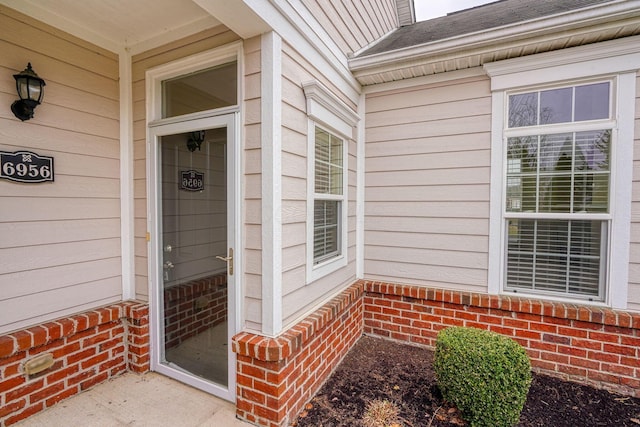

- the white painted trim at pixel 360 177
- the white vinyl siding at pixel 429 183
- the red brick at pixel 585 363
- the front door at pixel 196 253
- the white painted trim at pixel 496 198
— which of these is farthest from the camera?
the white painted trim at pixel 360 177

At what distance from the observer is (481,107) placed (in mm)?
2904

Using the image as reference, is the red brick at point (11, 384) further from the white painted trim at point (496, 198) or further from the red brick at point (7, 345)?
the white painted trim at point (496, 198)

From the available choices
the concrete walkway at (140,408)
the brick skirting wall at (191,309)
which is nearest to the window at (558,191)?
the brick skirting wall at (191,309)

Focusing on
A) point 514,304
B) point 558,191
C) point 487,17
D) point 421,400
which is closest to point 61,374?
point 421,400

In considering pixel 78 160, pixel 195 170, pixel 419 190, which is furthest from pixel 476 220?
pixel 78 160

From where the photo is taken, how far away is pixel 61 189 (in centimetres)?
225

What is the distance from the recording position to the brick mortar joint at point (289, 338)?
1941 mm

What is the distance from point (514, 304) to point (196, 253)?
288 centimetres

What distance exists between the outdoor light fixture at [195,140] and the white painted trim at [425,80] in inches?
74.7

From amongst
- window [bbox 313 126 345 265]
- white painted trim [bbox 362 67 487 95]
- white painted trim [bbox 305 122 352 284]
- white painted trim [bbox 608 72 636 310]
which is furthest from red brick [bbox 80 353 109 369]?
white painted trim [bbox 608 72 636 310]

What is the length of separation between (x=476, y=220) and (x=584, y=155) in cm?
101

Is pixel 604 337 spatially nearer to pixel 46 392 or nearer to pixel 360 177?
pixel 360 177

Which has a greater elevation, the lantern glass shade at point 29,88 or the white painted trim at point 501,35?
the white painted trim at point 501,35

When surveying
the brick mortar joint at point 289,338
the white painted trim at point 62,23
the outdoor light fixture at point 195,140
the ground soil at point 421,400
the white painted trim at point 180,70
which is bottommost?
the ground soil at point 421,400
